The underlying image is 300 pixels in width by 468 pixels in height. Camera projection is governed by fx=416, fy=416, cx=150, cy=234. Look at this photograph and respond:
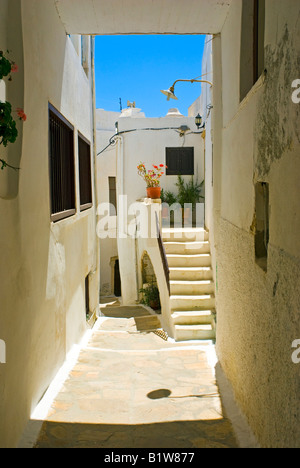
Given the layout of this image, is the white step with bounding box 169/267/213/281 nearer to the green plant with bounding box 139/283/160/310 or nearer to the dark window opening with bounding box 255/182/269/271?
the green plant with bounding box 139/283/160/310

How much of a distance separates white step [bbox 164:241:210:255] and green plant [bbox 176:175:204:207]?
4.04 meters

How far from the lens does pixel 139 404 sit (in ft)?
14.7

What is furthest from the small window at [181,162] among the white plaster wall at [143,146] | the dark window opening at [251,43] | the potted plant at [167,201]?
the dark window opening at [251,43]

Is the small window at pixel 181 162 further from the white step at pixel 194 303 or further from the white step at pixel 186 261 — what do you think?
the white step at pixel 194 303

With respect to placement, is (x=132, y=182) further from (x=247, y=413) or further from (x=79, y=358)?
(x=247, y=413)

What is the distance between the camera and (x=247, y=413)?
3.78m

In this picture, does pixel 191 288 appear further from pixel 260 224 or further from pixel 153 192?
pixel 260 224

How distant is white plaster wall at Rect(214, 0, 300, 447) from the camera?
7.92 feet

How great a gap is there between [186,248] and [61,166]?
4529mm

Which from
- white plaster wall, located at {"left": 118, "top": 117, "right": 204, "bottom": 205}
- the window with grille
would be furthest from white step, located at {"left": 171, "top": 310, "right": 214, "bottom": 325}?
white plaster wall, located at {"left": 118, "top": 117, "right": 204, "bottom": 205}

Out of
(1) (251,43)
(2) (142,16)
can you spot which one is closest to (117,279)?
(2) (142,16)

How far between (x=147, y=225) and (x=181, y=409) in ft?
23.9

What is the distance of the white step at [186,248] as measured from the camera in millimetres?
10023
